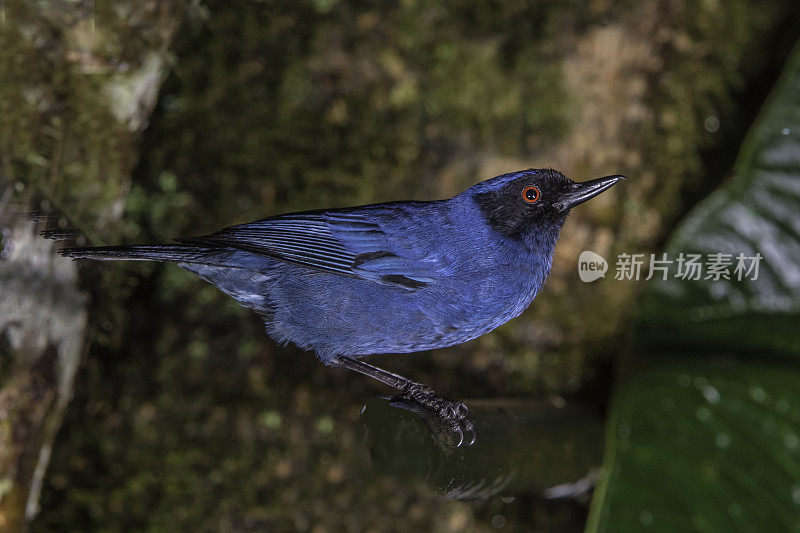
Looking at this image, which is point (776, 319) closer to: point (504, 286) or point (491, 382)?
point (491, 382)

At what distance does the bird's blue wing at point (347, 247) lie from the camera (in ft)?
3.58

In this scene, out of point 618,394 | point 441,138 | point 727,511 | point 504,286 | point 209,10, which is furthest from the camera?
point 441,138

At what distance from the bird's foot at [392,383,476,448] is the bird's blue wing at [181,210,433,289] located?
0.60 feet

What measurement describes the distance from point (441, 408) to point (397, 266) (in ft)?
0.90

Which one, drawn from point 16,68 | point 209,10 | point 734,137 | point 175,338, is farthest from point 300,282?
point 734,137

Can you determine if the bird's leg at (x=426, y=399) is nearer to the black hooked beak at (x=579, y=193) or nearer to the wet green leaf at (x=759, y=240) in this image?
the black hooked beak at (x=579, y=193)

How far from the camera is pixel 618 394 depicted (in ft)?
6.82

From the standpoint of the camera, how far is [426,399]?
104cm

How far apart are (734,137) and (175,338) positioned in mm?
2407

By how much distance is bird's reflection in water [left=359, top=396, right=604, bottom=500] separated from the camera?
2.85 feet

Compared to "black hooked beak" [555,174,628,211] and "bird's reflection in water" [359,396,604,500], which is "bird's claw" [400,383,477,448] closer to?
"bird's reflection in water" [359,396,604,500]

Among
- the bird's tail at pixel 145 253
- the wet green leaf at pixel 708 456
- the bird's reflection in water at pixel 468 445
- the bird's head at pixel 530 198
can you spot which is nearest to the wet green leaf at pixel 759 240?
the wet green leaf at pixel 708 456

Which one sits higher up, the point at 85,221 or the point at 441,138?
the point at 441,138

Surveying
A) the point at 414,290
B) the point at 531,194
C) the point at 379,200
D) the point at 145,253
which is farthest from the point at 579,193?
the point at 379,200
